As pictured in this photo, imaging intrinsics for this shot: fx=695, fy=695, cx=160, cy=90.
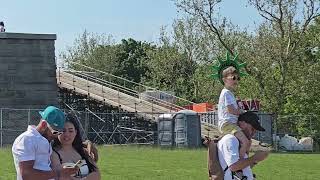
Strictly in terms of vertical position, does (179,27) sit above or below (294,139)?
above

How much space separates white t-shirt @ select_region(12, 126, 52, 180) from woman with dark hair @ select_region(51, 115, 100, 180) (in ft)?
0.75

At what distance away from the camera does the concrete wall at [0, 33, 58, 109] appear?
1577 inches

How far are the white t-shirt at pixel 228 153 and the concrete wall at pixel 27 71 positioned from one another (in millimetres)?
33532

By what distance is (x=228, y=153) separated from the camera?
23.4 ft

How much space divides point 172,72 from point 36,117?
31624 mm

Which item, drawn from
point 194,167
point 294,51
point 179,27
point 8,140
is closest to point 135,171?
point 194,167

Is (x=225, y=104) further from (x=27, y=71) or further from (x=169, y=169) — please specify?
(x=27, y=71)

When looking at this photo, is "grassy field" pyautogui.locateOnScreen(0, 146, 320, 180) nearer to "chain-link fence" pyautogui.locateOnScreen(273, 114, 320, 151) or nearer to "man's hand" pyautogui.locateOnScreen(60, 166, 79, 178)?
"man's hand" pyautogui.locateOnScreen(60, 166, 79, 178)

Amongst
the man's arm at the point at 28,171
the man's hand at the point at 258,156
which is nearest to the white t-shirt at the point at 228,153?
the man's hand at the point at 258,156

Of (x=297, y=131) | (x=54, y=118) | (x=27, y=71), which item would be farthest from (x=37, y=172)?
(x=297, y=131)

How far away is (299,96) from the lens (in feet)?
150

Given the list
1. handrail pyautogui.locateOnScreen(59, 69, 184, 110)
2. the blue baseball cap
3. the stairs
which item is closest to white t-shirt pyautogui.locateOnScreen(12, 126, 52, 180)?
the blue baseball cap

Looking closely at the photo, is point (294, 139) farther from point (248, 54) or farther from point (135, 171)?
point (135, 171)

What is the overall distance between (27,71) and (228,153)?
115 feet
